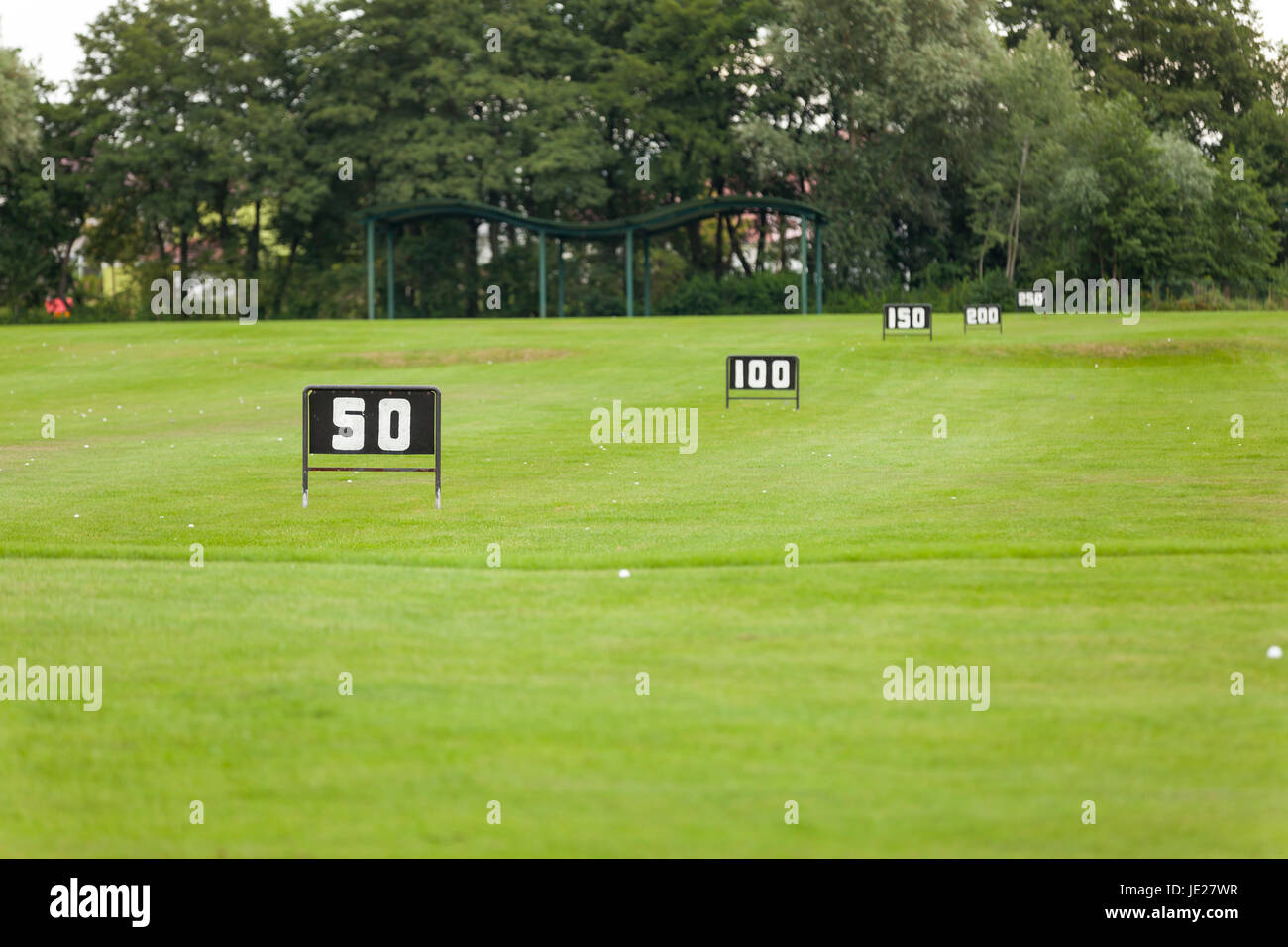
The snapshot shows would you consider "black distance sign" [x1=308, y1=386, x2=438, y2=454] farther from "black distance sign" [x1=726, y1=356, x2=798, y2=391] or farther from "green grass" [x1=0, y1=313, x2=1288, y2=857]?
"black distance sign" [x1=726, y1=356, x2=798, y2=391]

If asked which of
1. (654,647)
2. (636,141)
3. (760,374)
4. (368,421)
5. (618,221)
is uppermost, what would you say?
(636,141)

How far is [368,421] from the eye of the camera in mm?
15211

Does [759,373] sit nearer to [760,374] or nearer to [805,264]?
[760,374]

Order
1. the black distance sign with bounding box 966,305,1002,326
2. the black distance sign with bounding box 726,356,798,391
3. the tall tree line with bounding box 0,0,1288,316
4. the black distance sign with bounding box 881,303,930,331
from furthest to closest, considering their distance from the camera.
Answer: the tall tree line with bounding box 0,0,1288,316, the black distance sign with bounding box 966,305,1002,326, the black distance sign with bounding box 881,303,930,331, the black distance sign with bounding box 726,356,798,391

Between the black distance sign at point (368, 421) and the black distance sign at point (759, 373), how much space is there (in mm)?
11851

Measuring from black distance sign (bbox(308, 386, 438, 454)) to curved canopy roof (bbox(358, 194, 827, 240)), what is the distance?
152 feet

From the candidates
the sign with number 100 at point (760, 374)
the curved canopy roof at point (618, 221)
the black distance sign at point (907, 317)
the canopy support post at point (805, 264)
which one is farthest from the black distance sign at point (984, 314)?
the sign with number 100 at point (760, 374)

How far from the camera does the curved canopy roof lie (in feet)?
199

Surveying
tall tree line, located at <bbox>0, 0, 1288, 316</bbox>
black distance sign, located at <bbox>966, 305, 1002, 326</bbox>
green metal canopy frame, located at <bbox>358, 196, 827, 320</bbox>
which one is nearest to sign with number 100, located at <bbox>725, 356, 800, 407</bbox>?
black distance sign, located at <bbox>966, 305, 1002, 326</bbox>

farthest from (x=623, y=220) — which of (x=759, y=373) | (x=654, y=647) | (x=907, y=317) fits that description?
(x=654, y=647)

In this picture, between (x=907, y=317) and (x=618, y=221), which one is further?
(x=618, y=221)

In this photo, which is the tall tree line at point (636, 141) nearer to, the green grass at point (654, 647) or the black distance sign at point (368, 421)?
the green grass at point (654, 647)

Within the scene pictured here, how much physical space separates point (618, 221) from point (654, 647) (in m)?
56.0

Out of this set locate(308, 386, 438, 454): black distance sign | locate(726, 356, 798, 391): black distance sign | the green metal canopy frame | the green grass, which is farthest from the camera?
the green metal canopy frame
